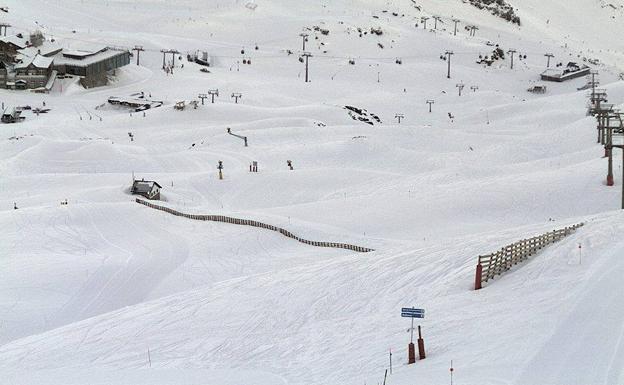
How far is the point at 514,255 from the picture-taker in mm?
20812

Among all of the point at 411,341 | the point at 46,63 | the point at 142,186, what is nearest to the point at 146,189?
the point at 142,186

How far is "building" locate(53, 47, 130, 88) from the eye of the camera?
70.0m

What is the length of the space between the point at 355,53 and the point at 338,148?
122 ft

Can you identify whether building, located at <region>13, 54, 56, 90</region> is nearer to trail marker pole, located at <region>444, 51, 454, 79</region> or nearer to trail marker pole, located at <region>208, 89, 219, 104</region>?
trail marker pole, located at <region>208, 89, 219, 104</region>

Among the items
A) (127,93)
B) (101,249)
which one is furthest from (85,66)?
(101,249)

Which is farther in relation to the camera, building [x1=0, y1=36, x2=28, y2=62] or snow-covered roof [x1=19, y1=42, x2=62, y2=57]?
snow-covered roof [x1=19, y1=42, x2=62, y2=57]

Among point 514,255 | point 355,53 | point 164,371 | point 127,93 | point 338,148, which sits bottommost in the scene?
point 164,371

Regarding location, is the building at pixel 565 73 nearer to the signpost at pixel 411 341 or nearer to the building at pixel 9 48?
the building at pixel 9 48

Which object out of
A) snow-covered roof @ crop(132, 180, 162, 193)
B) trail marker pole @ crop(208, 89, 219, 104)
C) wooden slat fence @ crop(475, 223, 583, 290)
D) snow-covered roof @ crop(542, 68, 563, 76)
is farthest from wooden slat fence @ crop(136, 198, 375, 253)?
snow-covered roof @ crop(542, 68, 563, 76)

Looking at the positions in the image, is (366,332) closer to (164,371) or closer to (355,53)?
(164,371)

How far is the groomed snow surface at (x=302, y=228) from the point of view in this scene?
17.4m

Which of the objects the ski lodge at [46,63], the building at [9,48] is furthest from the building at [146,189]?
the building at [9,48]

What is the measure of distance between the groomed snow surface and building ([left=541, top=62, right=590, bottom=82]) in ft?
4.15

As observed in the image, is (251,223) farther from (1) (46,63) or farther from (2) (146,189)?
(1) (46,63)
